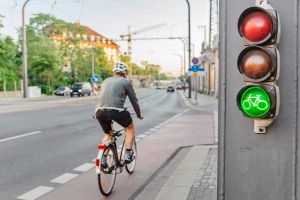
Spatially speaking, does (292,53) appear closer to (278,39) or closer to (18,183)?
(278,39)

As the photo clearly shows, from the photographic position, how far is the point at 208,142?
359 inches

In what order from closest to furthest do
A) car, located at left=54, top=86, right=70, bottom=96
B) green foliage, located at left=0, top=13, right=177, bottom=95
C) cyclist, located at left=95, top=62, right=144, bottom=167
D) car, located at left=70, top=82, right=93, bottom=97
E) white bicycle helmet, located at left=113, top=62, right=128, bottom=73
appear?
cyclist, located at left=95, top=62, right=144, bottom=167 < white bicycle helmet, located at left=113, top=62, right=128, bottom=73 < car, located at left=70, top=82, right=93, bottom=97 < green foliage, located at left=0, top=13, right=177, bottom=95 < car, located at left=54, top=86, right=70, bottom=96

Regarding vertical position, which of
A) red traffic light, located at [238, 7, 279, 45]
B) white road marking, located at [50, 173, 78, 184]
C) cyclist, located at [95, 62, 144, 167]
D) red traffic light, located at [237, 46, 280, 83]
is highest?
red traffic light, located at [238, 7, 279, 45]

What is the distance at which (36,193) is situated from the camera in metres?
4.75

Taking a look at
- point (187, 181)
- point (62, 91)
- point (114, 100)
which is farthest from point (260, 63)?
point (62, 91)

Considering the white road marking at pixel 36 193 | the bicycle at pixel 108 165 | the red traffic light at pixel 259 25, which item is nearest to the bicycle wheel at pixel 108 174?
A: the bicycle at pixel 108 165

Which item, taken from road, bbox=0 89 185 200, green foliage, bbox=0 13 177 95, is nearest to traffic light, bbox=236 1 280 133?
road, bbox=0 89 185 200

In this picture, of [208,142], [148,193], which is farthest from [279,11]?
[208,142]

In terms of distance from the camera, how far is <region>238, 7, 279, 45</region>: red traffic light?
6.31 ft

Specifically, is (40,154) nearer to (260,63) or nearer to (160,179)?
(160,179)

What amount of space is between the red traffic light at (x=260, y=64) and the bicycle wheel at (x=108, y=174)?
2.99 metres

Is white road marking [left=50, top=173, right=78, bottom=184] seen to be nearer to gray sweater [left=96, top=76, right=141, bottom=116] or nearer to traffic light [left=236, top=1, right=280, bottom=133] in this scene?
gray sweater [left=96, top=76, right=141, bottom=116]

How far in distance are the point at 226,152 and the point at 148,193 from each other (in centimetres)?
285

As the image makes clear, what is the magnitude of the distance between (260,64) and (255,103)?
221 mm
